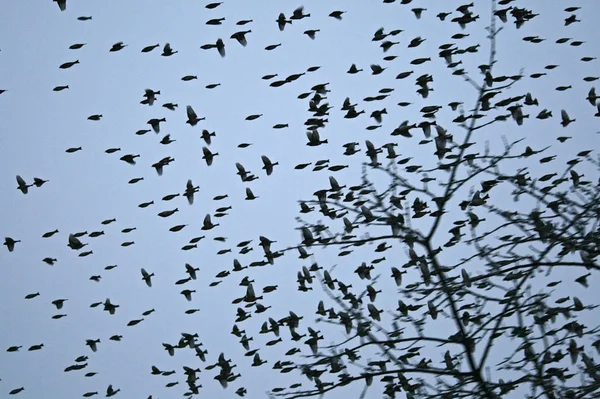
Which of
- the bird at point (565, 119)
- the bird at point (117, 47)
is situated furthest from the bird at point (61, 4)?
Answer: the bird at point (565, 119)

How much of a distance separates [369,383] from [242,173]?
9.48 meters

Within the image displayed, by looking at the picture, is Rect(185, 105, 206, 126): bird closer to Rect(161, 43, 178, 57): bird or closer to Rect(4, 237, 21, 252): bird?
Rect(161, 43, 178, 57): bird

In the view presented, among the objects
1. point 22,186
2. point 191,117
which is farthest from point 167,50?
point 22,186

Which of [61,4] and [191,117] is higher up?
[61,4]

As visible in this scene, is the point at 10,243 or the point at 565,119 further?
the point at 10,243

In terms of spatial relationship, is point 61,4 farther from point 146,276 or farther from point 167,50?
point 146,276

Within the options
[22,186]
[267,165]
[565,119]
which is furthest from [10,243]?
[565,119]

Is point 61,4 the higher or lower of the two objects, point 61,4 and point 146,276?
the higher

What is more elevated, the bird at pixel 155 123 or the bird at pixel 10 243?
the bird at pixel 155 123

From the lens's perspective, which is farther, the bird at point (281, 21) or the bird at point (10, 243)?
the bird at point (10, 243)

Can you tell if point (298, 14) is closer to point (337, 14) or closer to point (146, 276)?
point (337, 14)

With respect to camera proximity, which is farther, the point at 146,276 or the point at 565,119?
the point at 146,276

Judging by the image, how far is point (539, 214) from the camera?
10.3 m

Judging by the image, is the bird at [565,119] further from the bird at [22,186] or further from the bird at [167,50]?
the bird at [22,186]
